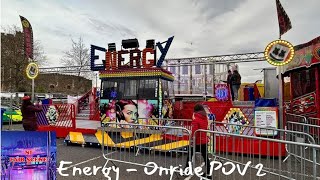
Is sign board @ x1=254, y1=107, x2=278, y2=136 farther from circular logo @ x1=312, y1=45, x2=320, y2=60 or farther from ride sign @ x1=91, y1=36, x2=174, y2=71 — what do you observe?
ride sign @ x1=91, y1=36, x2=174, y2=71

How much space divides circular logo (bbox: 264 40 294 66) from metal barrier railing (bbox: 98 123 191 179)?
9.15 feet

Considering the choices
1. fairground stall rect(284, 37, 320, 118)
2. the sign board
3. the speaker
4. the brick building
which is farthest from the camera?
the brick building

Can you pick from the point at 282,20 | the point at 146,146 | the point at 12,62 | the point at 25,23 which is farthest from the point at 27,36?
the point at 12,62

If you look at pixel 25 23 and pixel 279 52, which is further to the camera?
pixel 25 23

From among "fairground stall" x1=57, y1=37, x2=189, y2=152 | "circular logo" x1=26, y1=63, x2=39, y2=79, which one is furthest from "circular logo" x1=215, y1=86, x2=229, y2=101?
"circular logo" x1=26, y1=63, x2=39, y2=79

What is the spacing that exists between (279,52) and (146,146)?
13.4 ft

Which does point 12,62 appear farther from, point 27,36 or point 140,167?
point 140,167

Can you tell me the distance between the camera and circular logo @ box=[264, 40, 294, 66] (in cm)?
646

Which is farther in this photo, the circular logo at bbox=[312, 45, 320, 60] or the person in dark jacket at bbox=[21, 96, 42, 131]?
the circular logo at bbox=[312, 45, 320, 60]

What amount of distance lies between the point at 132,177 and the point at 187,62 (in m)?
32.2

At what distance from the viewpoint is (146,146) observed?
708cm

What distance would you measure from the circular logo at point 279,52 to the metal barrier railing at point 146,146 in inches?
110

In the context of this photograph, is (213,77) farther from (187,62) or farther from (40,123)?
(40,123)

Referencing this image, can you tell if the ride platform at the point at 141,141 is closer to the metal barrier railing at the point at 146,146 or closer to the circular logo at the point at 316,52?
the metal barrier railing at the point at 146,146
